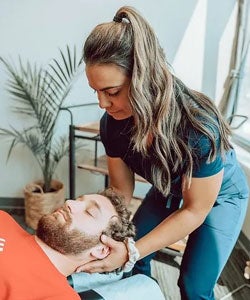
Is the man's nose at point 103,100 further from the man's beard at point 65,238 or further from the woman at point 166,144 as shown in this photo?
the man's beard at point 65,238

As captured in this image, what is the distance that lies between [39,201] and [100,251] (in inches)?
53.9

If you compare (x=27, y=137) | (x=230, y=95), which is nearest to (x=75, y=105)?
(x=27, y=137)

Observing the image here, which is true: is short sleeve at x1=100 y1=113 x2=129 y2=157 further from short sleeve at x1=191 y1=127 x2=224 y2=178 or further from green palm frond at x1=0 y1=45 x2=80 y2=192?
green palm frond at x1=0 y1=45 x2=80 y2=192

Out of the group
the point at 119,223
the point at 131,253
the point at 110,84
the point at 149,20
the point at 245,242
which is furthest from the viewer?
the point at 149,20

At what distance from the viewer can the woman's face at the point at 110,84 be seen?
93 cm

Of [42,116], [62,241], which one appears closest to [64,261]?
[62,241]

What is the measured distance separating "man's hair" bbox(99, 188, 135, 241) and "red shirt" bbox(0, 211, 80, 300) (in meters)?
0.23

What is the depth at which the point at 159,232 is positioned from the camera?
44.1 inches

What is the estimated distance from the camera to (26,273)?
0.98 meters

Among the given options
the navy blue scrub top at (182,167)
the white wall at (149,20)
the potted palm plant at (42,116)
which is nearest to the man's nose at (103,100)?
the navy blue scrub top at (182,167)

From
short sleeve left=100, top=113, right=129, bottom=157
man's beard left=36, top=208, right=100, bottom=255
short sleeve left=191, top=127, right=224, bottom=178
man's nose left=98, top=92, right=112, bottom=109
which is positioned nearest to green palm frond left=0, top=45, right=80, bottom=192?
short sleeve left=100, top=113, right=129, bottom=157

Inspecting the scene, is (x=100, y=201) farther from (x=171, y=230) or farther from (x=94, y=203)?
(x=171, y=230)

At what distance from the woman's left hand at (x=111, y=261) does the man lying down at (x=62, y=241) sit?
1.5 inches

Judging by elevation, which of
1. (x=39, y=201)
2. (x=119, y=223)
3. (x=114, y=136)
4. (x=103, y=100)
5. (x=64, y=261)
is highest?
(x=103, y=100)
